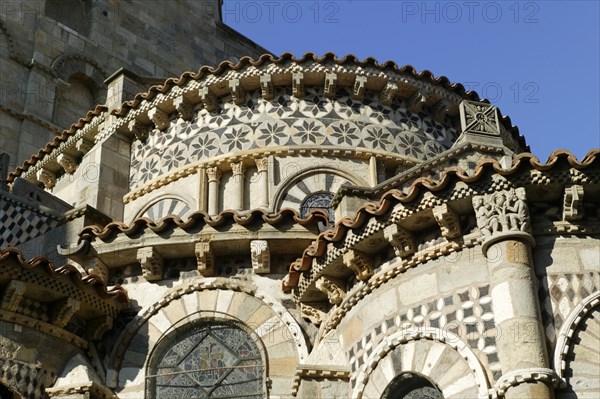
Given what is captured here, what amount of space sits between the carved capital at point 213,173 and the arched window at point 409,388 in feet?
21.8

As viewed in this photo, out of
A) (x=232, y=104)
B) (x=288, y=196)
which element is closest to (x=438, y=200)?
(x=288, y=196)

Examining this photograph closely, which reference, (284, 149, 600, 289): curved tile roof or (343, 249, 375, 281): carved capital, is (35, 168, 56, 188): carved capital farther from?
(343, 249, 375, 281): carved capital

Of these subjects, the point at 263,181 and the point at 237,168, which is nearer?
the point at 263,181

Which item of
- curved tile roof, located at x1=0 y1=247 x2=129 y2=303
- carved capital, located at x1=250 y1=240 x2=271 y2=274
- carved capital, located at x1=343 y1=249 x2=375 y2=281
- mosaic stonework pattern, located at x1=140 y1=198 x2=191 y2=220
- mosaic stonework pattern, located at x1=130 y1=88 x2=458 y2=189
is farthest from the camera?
mosaic stonework pattern, located at x1=130 y1=88 x2=458 y2=189

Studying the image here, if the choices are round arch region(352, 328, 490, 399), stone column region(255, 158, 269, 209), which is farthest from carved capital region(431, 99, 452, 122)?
round arch region(352, 328, 490, 399)

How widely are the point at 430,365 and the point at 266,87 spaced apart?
7996 mm

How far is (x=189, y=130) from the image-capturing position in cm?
1806

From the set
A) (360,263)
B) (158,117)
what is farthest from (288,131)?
(360,263)

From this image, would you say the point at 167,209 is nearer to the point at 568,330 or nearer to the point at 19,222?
the point at 19,222

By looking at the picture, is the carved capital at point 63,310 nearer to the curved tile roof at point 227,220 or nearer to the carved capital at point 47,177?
the curved tile roof at point 227,220

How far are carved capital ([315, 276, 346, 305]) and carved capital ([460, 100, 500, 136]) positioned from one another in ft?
10.2

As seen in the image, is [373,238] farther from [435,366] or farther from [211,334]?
[211,334]

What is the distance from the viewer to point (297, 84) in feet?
58.8

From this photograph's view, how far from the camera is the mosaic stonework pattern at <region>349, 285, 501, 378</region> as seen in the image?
10703 millimetres
